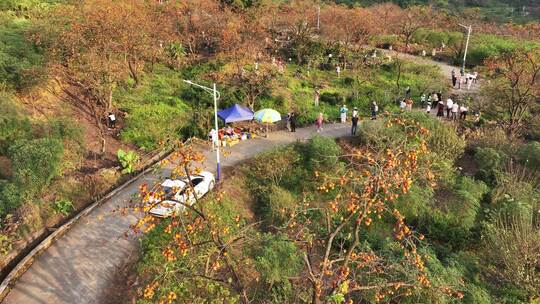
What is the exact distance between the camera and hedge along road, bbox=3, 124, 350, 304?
535 inches

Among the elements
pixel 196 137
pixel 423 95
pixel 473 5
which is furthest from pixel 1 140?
pixel 473 5

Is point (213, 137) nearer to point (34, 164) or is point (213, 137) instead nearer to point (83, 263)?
point (34, 164)

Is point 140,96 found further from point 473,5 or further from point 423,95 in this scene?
point 473,5

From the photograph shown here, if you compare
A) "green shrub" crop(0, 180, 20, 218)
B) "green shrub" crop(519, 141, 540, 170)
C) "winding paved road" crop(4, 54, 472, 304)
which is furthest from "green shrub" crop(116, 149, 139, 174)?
"green shrub" crop(519, 141, 540, 170)

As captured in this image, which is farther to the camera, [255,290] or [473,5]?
[473,5]

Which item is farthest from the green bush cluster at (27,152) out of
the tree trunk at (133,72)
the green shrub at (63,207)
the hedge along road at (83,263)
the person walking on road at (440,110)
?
the person walking on road at (440,110)

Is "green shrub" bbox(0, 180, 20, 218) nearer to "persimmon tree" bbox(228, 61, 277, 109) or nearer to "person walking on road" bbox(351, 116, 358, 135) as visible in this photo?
"persimmon tree" bbox(228, 61, 277, 109)

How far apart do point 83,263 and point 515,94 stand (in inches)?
995

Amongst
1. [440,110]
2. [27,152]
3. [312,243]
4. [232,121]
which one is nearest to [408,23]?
[440,110]

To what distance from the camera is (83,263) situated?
14.9 metres

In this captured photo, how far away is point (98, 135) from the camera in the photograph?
23.8 metres

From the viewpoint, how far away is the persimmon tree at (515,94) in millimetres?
25562

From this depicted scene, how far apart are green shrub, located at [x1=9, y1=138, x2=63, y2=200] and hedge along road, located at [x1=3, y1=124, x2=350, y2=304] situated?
2.28 metres

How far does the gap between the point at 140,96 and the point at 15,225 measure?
14.1 meters
